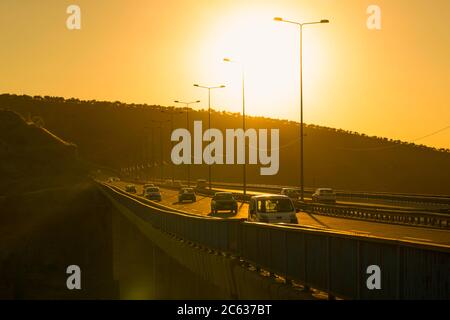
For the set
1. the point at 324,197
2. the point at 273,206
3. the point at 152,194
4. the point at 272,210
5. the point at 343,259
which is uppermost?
the point at 343,259

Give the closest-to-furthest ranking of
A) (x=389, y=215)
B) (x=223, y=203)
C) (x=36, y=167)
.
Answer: (x=389, y=215) → (x=223, y=203) → (x=36, y=167)

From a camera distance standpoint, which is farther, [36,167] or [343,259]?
[36,167]

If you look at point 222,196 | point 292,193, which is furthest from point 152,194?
point 222,196

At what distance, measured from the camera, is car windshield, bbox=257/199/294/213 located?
3338 cm

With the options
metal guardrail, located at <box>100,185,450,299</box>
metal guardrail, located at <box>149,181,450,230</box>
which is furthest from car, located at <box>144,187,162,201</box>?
metal guardrail, located at <box>100,185,450,299</box>

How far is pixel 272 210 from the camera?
3338 cm

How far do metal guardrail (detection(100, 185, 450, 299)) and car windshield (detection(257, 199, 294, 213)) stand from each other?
12319mm

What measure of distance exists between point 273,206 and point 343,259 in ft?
69.7

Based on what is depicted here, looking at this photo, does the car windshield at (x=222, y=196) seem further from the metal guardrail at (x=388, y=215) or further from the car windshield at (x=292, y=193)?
the car windshield at (x=292, y=193)

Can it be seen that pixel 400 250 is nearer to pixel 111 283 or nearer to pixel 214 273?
pixel 214 273

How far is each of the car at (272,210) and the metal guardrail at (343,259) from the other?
12044mm

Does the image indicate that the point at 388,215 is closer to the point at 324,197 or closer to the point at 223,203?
the point at 223,203

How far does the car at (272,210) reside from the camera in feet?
109

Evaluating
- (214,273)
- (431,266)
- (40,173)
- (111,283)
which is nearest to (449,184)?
(40,173)
